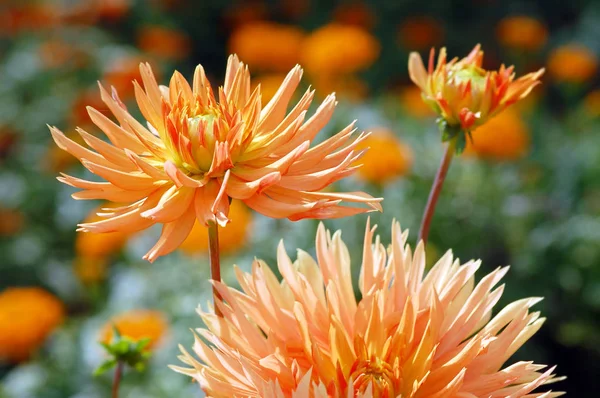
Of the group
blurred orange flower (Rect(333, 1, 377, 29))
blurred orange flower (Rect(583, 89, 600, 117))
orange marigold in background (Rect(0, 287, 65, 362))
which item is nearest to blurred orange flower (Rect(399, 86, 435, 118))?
blurred orange flower (Rect(583, 89, 600, 117))

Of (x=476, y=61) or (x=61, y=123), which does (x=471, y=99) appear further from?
(x=61, y=123)

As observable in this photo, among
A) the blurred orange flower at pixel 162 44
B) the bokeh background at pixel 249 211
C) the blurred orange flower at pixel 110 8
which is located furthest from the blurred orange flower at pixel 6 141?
the blurred orange flower at pixel 110 8

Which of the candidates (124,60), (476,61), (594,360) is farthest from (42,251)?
(476,61)

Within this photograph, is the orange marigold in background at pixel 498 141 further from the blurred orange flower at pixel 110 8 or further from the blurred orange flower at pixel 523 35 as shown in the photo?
the blurred orange flower at pixel 110 8

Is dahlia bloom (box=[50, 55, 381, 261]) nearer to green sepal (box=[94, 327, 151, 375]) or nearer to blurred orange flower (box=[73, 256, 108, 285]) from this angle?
green sepal (box=[94, 327, 151, 375])

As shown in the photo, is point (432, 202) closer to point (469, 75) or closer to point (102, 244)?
point (469, 75)

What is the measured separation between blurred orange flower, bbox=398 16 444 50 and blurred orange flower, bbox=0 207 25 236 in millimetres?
1746

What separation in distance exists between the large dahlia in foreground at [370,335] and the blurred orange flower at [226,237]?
960 mm

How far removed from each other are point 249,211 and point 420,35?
1711mm

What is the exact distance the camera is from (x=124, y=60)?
2.75 metres

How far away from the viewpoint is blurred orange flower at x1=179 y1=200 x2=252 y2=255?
154 centimetres

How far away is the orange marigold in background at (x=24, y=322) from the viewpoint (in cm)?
172

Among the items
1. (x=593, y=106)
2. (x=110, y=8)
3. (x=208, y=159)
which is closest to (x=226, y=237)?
(x=208, y=159)

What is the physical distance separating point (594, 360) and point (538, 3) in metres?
2.49
